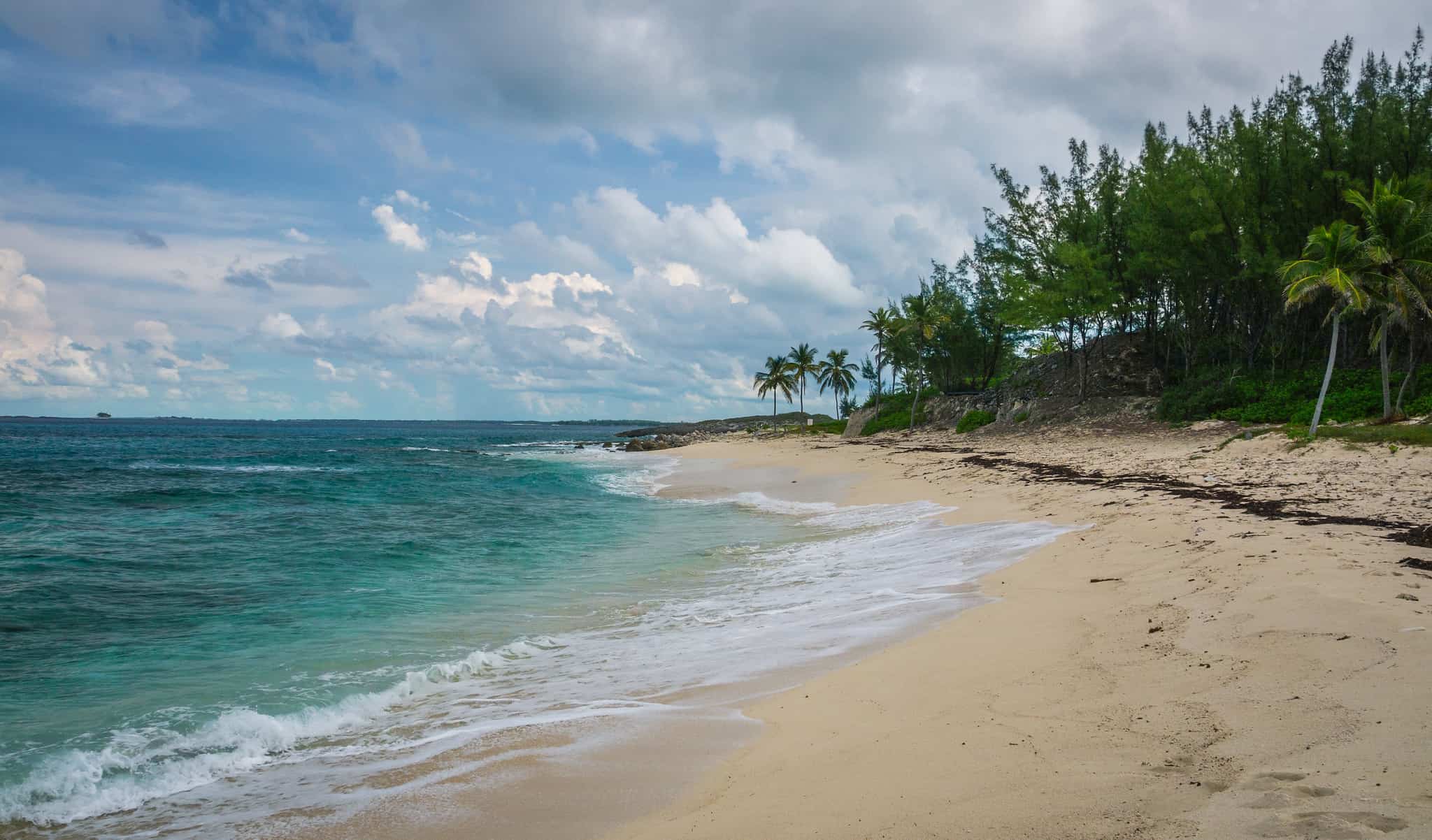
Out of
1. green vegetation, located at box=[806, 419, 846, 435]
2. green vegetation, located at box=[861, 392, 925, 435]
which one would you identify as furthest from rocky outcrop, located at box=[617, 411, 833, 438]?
green vegetation, located at box=[861, 392, 925, 435]

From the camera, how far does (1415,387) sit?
2422cm

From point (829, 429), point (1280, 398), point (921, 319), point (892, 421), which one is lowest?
point (829, 429)

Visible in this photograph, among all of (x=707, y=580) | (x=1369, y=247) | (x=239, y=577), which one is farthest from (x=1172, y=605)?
(x=1369, y=247)

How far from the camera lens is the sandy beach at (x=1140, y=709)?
3.11 m

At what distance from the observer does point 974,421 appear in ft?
143

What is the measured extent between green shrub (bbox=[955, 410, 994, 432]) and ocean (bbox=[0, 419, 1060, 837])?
2559 centimetres

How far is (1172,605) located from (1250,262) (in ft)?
96.8

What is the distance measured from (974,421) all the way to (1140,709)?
41496 millimetres

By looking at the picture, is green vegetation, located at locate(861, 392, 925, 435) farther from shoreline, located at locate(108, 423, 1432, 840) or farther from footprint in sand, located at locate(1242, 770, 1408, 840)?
footprint in sand, located at locate(1242, 770, 1408, 840)

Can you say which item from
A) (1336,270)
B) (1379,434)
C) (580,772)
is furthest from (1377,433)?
(580,772)

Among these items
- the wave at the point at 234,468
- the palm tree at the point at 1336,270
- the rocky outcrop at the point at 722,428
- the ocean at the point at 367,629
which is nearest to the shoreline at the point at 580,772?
the ocean at the point at 367,629

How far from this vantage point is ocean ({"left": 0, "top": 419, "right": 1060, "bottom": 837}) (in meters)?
5.33

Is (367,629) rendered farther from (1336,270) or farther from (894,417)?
(894,417)

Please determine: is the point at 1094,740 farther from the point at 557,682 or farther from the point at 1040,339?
the point at 1040,339
